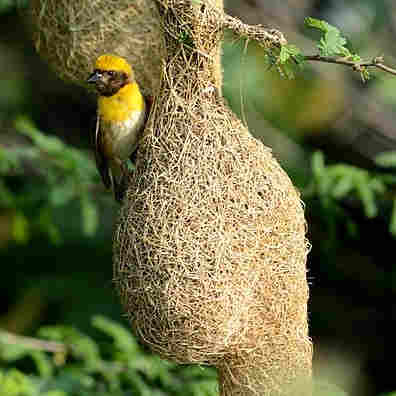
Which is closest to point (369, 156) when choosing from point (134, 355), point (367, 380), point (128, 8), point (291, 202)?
point (367, 380)

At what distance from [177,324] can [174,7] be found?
949 millimetres

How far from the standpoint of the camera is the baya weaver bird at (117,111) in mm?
3314

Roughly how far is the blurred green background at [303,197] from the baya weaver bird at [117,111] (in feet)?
4.46

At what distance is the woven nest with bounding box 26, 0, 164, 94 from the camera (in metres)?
3.64

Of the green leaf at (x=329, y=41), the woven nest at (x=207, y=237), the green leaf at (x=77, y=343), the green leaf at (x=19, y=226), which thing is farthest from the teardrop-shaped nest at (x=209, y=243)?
the green leaf at (x=19, y=226)

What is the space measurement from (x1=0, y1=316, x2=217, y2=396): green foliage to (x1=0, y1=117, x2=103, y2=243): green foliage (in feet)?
1.83

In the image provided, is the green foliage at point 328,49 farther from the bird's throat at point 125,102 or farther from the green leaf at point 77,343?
the green leaf at point 77,343

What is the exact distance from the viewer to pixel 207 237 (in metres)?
2.89

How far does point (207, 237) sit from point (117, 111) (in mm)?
726

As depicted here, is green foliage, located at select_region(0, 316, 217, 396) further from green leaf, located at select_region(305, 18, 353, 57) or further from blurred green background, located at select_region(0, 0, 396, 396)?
green leaf, located at select_region(305, 18, 353, 57)

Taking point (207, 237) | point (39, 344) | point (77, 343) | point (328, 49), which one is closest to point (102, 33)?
point (207, 237)

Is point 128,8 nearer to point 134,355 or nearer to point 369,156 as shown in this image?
point 134,355

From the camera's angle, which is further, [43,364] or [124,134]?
[43,364]

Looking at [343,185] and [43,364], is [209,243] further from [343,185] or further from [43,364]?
[43,364]
